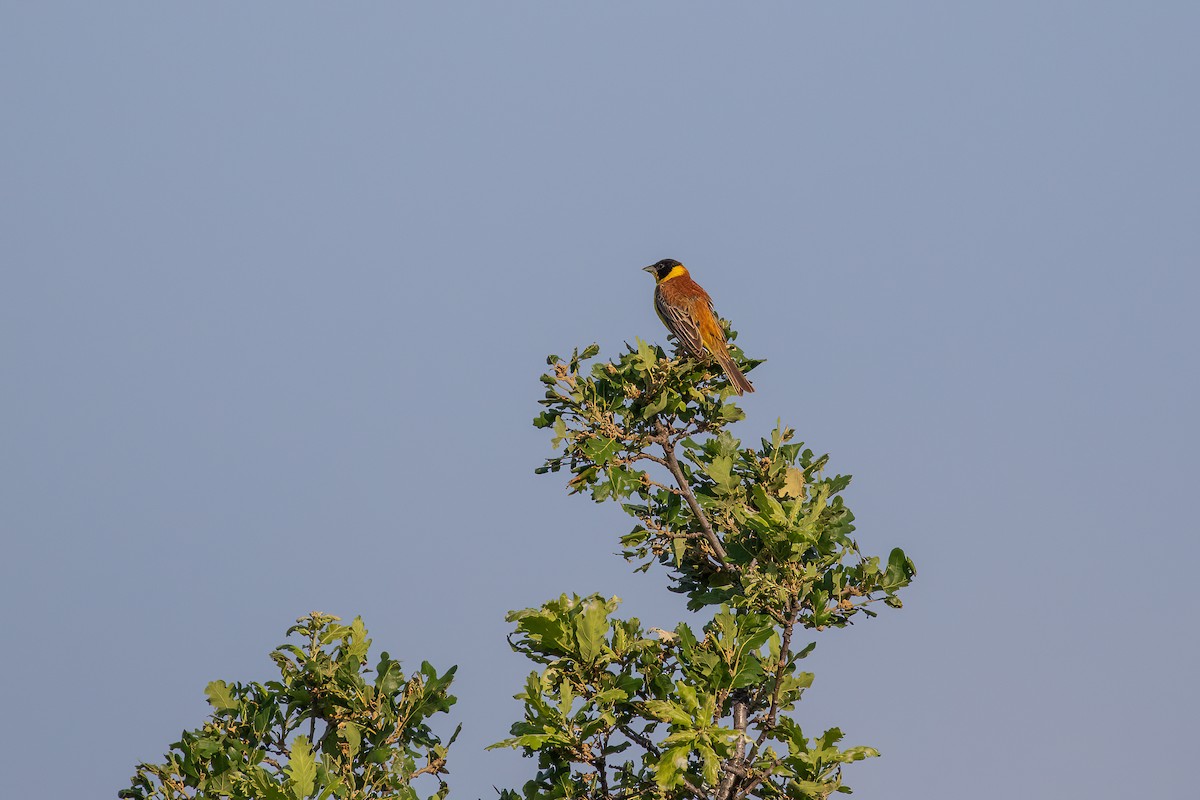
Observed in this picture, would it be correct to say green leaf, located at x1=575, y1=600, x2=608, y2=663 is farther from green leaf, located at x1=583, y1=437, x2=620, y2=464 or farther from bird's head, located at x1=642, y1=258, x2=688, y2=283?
bird's head, located at x1=642, y1=258, x2=688, y2=283

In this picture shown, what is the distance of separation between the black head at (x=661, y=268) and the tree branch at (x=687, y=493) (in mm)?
6397

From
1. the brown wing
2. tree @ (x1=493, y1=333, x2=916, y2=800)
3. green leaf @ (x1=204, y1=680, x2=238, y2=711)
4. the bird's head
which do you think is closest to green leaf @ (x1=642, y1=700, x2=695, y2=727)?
tree @ (x1=493, y1=333, x2=916, y2=800)

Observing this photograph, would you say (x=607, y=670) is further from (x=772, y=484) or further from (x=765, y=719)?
(x=772, y=484)

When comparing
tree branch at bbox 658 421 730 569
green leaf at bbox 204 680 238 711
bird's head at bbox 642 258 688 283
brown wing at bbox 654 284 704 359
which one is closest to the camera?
tree branch at bbox 658 421 730 569

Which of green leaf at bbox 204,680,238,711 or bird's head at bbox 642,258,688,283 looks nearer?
green leaf at bbox 204,680,238,711

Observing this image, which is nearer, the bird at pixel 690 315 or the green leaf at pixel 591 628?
the green leaf at pixel 591 628

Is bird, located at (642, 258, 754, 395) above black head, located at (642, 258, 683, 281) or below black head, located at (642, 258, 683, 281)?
below

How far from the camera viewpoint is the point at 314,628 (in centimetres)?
905

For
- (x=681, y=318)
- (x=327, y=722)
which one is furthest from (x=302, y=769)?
(x=681, y=318)

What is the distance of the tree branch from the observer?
28.2 feet

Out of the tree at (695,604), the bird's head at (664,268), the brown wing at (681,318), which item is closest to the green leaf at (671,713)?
the tree at (695,604)

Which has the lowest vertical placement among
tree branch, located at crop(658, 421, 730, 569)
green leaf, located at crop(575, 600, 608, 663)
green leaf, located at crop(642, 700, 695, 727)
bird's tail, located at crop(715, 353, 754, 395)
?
green leaf, located at crop(642, 700, 695, 727)

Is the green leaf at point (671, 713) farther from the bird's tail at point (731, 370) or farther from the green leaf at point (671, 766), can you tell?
the bird's tail at point (731, 370)

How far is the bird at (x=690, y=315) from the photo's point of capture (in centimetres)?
1033
